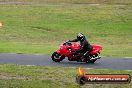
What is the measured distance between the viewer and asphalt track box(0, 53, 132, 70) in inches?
883

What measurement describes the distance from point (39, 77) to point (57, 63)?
4.58 metres

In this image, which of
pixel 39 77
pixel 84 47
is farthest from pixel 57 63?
pixel 39 77

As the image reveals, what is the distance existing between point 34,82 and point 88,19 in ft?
110

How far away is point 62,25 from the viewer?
153 feet

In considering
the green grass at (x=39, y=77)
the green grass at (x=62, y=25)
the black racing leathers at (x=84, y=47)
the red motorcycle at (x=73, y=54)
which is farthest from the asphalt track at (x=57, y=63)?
the green grass at (x=62, y=25)

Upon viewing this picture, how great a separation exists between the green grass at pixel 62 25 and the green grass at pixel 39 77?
7968mm

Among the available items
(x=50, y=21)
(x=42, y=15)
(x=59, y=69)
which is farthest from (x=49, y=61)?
(x=42, y=15)

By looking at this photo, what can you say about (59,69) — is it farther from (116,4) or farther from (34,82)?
(116,4)

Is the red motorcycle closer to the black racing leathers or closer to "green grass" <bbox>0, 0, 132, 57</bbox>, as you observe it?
the black racing leathers

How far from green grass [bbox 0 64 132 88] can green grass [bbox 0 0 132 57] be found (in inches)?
314

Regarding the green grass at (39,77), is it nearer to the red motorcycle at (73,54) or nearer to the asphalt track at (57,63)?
the asphalt track at (57,63)

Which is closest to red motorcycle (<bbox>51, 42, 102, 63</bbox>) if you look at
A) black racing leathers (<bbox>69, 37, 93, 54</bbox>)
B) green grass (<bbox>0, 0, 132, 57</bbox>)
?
black racing leathers (<bbox>69, 37, 93, 54</bbox>)

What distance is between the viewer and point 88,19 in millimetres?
50500

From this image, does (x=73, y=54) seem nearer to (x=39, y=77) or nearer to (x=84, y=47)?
(x=84, y=47)
